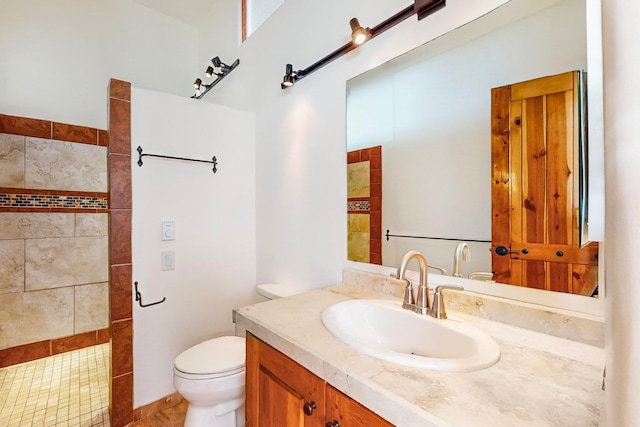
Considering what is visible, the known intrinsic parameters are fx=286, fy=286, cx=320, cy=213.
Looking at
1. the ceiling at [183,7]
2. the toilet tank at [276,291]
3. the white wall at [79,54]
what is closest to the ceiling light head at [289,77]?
the toilet tank at [276,291]

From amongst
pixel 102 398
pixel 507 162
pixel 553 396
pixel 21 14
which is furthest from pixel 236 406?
pixel 21 14

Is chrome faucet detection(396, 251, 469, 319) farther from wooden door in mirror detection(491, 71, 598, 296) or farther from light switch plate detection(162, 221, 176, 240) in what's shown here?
light switch plate detection(162, 221, 176, 240)

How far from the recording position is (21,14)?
238cm

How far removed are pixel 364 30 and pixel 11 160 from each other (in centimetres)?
292

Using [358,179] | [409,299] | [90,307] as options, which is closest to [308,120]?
[358,179]

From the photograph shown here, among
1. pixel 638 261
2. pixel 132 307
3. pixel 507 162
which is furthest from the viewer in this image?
pixel 132 307

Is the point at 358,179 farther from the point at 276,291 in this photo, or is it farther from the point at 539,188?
Result: the point at 276,291

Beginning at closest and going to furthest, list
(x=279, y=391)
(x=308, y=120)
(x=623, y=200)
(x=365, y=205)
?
(x=623, y=200) → (x=279, y=391) → (x=365, y=205) → (x=308, y=120)

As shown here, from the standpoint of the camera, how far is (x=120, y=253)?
1656 mm

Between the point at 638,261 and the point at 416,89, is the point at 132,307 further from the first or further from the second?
the point at 638,261

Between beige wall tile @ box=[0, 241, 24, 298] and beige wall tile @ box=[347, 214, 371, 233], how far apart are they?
278 cm

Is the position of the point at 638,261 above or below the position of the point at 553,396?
above

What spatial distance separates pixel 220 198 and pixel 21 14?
2.35 metres

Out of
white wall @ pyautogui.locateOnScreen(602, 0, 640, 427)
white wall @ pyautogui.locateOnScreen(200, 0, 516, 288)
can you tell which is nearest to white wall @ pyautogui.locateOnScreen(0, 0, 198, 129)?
white wall @ pyautogui.locateOnScreen(200, 0, 516, 288)
